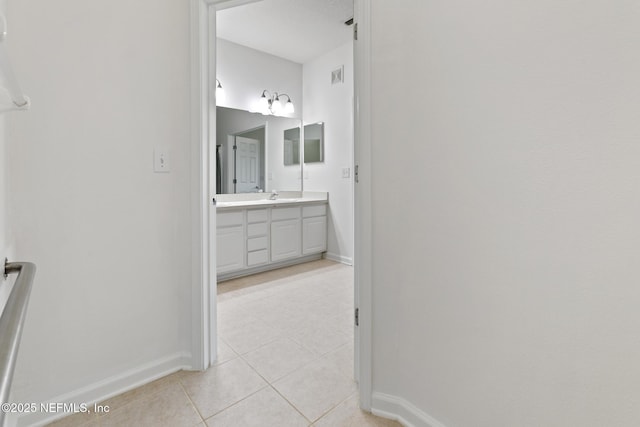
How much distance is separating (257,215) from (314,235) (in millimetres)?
921

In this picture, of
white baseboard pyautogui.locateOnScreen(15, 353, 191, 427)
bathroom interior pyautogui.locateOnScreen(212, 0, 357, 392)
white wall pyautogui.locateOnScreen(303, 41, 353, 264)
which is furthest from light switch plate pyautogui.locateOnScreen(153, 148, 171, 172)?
white wall pyautogui.locateOnScreen(303, 41, 353, 264)

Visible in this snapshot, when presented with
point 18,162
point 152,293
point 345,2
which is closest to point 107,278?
point 152,293

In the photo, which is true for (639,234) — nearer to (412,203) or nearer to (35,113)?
(412,203)

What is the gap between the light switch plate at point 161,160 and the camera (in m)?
1.51

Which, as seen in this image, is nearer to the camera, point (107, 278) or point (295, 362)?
point (107, 278)

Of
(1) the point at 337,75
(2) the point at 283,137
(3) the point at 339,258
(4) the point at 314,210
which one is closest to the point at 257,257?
(4) the point at 314,210

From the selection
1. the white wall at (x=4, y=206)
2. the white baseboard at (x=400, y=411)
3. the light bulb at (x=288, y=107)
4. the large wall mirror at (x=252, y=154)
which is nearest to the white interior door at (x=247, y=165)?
the large wall mirror at (x=252, y=154)

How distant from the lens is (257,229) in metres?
3.35

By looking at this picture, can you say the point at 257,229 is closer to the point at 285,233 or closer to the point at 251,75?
the point at 285,233

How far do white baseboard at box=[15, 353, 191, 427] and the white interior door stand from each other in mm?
2445

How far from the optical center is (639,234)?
2.35 ft

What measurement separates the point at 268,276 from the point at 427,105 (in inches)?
106

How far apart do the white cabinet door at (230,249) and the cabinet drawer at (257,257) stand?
0.09m

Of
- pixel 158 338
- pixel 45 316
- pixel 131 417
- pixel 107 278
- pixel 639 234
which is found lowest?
pixel 131 417
